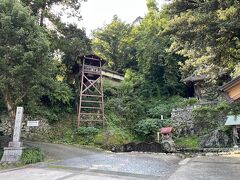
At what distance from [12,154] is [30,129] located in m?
8.31

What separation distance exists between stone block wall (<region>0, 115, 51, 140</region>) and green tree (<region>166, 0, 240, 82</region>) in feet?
41.5

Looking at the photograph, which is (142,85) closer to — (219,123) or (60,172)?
(219,123)

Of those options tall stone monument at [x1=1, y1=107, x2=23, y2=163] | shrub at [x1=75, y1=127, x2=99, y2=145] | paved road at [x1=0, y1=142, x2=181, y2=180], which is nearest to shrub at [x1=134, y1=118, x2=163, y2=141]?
shrub at [x1=75, y1=127, x2=99, y2=145]

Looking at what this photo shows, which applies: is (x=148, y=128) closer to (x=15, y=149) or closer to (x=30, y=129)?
(x=30, y=129)

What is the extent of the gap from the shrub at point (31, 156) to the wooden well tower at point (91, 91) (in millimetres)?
7984

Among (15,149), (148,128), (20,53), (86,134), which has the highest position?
(20,53)

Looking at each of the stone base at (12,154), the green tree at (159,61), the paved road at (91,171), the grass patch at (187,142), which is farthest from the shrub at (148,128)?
the stone base at (12,154)

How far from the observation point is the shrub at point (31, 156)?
487 inches

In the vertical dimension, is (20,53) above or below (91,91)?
above

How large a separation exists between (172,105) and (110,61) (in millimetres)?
12714

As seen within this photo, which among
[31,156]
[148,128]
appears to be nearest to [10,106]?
[31,156]

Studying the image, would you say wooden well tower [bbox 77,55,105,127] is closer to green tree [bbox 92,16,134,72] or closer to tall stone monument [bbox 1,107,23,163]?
tall stone monument [bbox 1,107,23,163]

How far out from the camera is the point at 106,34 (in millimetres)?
33562

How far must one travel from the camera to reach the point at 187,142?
1973 cm
